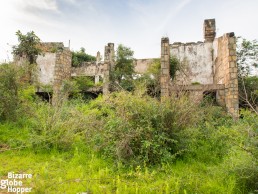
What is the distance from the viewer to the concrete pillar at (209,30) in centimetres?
1667

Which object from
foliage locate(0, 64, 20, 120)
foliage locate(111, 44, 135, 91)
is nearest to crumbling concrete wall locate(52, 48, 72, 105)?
foliage locate(111, 44, 135, 91)

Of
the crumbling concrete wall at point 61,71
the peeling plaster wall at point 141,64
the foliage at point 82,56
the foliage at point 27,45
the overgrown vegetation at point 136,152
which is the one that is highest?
the foliage at point 82,56

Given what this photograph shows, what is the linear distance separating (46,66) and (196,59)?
12.3m

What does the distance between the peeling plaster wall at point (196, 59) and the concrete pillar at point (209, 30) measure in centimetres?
34

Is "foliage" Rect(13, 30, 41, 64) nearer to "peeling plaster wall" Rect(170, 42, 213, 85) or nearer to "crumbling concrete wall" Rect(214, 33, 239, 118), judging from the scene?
"peeling plaster wall" Rect(170, 42, 213, 85)

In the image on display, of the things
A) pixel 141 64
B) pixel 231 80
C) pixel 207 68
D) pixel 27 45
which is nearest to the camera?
pixel 231 80

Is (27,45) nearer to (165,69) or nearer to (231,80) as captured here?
(165,69)

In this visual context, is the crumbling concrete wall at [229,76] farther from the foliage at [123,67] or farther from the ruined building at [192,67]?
the foliage at [123,67]

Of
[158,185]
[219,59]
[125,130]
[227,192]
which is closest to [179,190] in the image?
[158,185]

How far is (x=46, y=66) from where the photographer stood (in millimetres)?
21359

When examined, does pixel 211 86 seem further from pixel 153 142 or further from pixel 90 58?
pixel 90 58

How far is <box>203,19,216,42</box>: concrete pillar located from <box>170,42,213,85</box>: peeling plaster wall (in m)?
0.34

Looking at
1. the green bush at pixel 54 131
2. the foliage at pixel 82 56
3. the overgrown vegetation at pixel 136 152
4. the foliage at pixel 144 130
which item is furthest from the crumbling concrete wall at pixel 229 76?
the foliage at pixel 82 56

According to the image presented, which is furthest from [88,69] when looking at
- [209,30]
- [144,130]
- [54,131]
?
[144,130]
